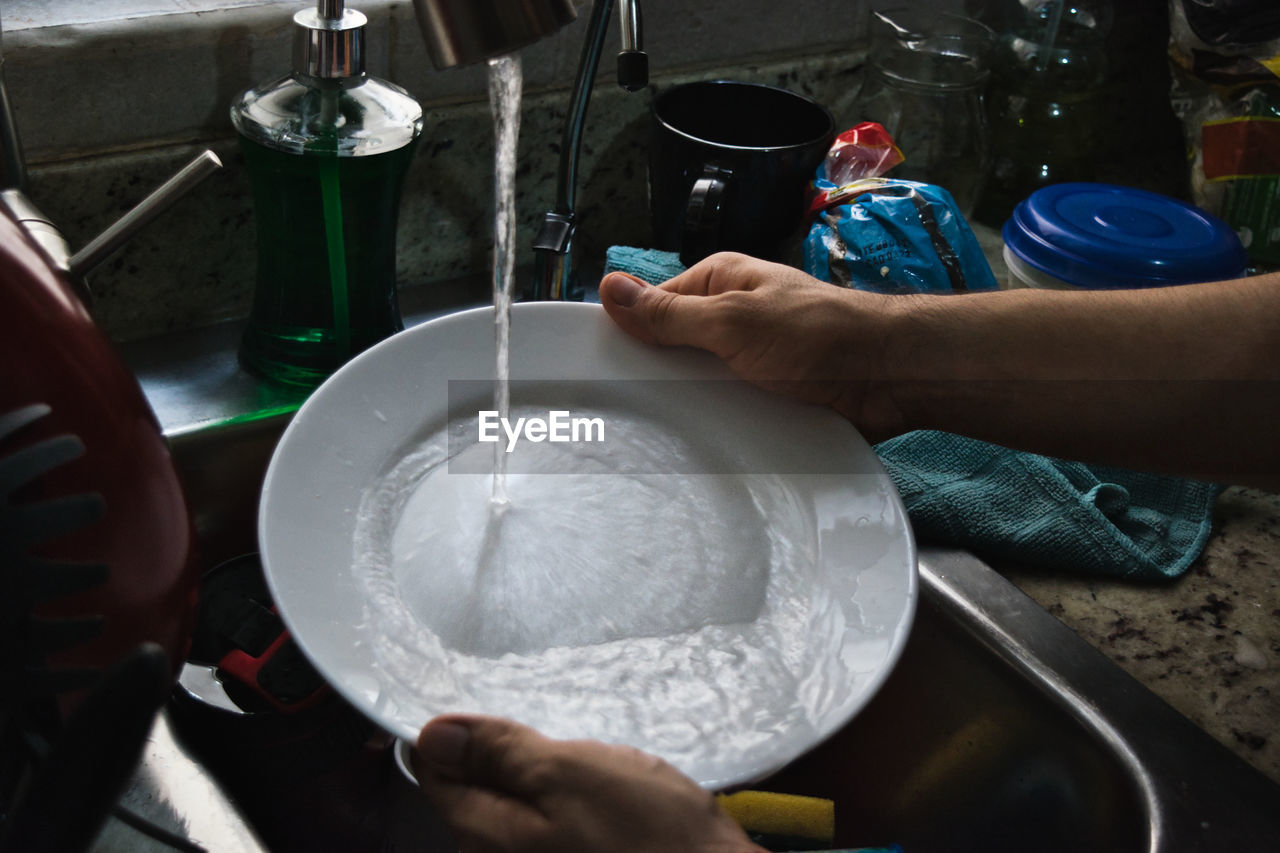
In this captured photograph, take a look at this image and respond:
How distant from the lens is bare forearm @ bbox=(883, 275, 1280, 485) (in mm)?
718

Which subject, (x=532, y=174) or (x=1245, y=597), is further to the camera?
(x=532, y=174)

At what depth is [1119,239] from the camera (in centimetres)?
98

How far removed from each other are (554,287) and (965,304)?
0.32 metres

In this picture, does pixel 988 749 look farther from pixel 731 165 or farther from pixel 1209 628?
pixel 731 165

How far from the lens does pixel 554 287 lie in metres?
0.85

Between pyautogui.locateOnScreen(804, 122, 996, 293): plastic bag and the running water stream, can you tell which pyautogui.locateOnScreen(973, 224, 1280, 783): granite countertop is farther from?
the running water stream

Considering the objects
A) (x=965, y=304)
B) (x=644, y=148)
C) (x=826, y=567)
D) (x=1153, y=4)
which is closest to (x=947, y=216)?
(x=965, y=304)

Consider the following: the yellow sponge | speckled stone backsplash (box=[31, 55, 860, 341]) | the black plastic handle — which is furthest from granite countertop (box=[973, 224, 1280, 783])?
speckled stone backsplash (box=[31, 55, 860, 341])

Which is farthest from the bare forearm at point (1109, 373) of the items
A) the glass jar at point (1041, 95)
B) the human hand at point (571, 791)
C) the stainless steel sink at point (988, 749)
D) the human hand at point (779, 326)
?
the glass jar at point (1041, 95)

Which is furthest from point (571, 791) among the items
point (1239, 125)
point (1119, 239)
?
point (1239, 125)

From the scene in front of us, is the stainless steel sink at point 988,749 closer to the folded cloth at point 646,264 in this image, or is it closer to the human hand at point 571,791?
the human hand at point 571,791

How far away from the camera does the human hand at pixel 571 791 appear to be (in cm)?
47

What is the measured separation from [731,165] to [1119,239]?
38cm

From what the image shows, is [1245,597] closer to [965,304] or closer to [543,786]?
[965,304]
